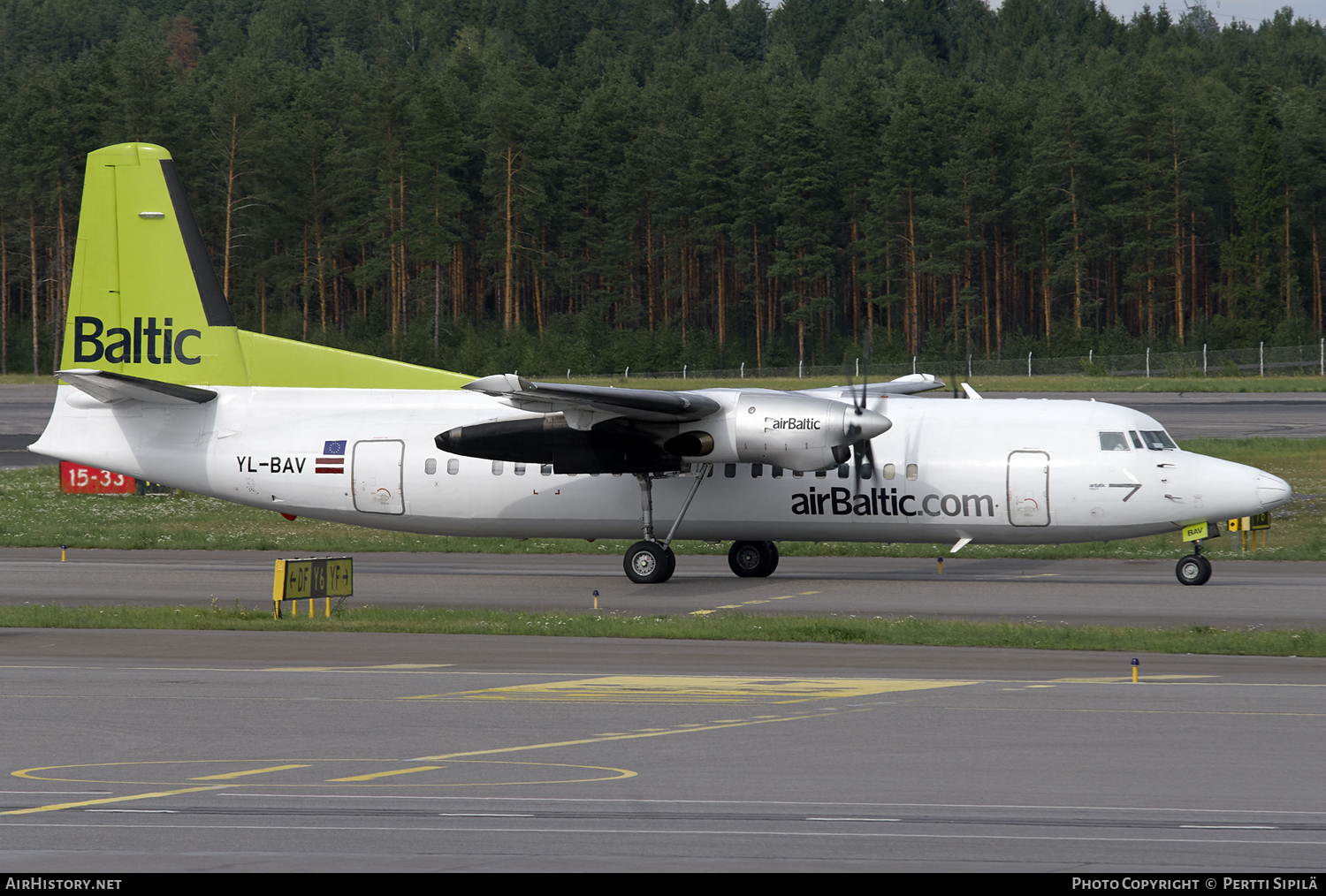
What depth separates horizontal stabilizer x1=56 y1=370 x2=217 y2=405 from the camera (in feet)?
77.7

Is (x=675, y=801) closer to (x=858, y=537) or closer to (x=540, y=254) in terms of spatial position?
(x=858, y=537)

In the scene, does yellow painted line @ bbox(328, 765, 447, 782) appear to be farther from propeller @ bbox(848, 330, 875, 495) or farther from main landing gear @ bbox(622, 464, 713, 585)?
propeller @ bbox(848, 330, 875, 495)

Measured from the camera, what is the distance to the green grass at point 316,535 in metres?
30.5

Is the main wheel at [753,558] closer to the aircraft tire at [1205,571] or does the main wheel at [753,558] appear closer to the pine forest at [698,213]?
the aircraft tire at [1205,571]

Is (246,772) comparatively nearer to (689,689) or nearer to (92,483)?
(689,689)

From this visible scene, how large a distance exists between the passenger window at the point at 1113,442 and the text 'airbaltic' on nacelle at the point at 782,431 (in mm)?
3978

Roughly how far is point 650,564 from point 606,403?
11.8 feet

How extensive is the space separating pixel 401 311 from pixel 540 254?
1312cm

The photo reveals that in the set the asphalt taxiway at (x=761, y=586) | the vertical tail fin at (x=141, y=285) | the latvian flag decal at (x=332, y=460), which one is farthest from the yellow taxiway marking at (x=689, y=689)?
the vertical tail fin at (x=141, y=285)

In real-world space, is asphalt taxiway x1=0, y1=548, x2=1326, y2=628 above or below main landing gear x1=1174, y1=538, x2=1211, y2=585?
below

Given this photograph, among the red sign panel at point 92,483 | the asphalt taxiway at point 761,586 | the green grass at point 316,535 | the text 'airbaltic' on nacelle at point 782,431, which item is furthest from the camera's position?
the red sign panel at point 92,483

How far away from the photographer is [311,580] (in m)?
21.0

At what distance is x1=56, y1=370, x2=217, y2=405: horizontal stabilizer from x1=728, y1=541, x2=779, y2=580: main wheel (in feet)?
33.5

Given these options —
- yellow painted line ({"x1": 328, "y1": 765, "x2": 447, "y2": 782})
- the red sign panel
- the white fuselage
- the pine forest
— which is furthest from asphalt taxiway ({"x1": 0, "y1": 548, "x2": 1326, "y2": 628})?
the pine forest
